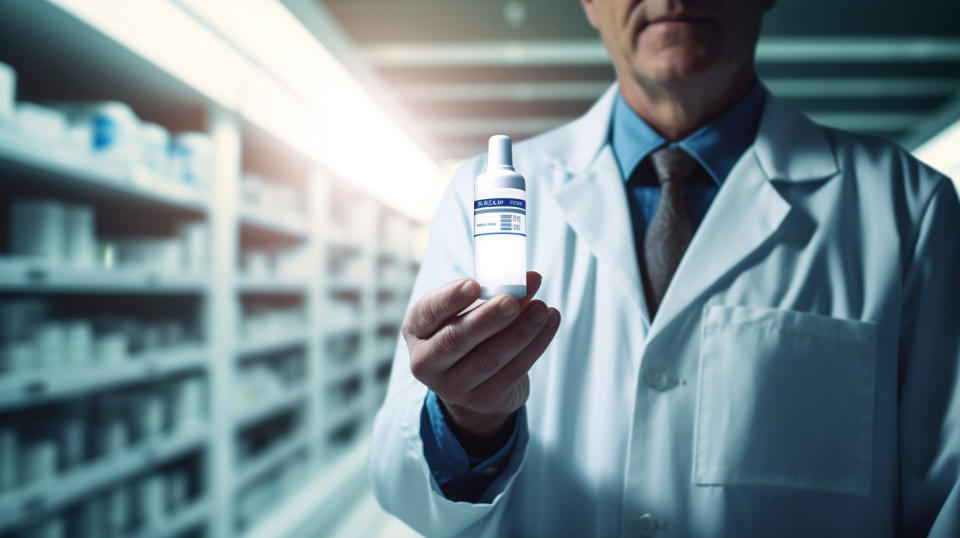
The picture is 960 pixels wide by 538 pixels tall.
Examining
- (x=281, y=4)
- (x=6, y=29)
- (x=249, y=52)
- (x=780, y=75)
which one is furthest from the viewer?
(x=780, y=75)

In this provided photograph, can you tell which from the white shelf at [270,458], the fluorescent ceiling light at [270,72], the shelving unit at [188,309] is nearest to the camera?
the shelving unit at [188,309]

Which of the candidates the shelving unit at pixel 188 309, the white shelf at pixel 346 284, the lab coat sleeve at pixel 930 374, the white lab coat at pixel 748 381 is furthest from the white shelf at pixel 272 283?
the lab coat sleeve at pixel 930 374

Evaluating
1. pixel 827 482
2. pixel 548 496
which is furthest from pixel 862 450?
pixel 548 496

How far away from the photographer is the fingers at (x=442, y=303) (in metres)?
0.65

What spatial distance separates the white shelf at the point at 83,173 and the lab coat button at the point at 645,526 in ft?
6.23

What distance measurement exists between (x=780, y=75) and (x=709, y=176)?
15.5 ft

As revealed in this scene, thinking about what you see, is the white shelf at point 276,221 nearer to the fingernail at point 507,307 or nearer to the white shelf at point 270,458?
the white shelf at point 270,458

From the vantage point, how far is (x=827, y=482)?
0.95 metres

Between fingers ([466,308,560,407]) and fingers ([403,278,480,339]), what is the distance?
0.35 feet

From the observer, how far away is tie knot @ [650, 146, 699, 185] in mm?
1071

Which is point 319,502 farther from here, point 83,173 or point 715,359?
point 715,359

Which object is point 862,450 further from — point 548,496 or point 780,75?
point 780,75

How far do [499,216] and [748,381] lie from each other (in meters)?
0.55

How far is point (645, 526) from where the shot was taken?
930mm
